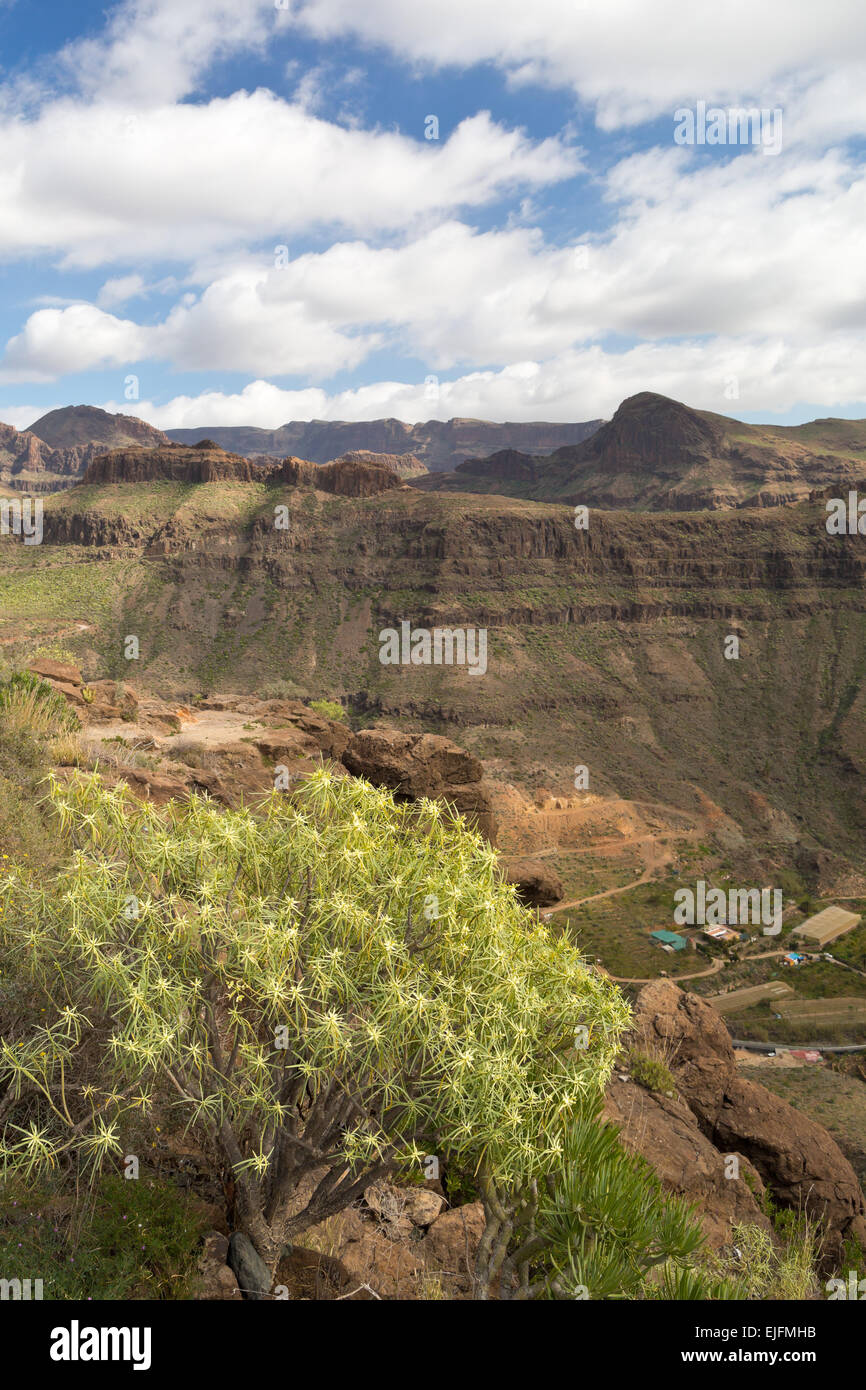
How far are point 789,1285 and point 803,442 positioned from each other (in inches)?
7224

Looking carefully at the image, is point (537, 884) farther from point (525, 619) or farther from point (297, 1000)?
point (525, 619)

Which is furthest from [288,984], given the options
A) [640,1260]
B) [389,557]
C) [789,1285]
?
[389,557]

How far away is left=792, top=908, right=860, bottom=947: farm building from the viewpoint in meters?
50.2

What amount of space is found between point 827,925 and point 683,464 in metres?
131

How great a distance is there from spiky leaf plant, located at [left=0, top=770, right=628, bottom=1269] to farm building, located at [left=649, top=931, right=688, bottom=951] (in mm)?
45082

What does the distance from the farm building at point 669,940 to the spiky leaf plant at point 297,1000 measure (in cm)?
4508

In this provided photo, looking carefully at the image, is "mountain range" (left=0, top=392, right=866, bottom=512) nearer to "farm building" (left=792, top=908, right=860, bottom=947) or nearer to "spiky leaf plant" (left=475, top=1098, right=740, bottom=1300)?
"farm building" (left=792, top=908, right=860, bottom=947)

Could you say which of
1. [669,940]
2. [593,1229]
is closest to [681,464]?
[669,940]

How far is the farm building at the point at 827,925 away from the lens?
50.2 m

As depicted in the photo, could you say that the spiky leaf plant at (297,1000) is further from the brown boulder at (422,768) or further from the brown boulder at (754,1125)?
the brown boulder at (422,768)

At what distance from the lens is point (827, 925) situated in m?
51.4

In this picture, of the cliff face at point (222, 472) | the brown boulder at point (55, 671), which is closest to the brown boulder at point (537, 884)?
the brown boulder at point (55, 671)

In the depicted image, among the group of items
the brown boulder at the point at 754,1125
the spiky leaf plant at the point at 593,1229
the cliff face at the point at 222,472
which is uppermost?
the cliff face at the point at 222,472
